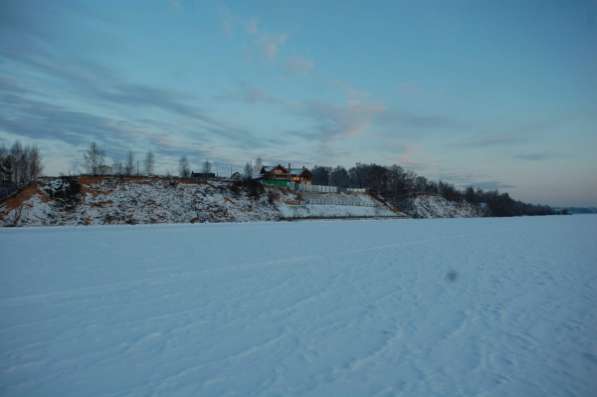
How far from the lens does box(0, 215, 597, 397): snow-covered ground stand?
4.30 meters

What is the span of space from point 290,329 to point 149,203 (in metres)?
32.0

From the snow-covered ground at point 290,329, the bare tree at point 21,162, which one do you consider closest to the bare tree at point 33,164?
the bare tree at point 21,162

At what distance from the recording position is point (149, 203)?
112 feet

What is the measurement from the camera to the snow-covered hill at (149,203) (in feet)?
90.5

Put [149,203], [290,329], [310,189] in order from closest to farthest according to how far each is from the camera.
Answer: [290,329] → [149,203] → [310,189]

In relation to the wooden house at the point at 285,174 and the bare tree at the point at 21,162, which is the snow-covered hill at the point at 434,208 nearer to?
the wooden house at the point at 285,174

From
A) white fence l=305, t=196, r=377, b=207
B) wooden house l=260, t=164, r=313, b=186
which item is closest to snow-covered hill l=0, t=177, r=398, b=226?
white fence l=305, t=196, r=377, b=207

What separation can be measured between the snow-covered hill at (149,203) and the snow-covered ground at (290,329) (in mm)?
17942

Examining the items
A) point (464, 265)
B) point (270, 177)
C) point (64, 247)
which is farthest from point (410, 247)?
point (270, 177)

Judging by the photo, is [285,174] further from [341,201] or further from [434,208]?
[434,208]

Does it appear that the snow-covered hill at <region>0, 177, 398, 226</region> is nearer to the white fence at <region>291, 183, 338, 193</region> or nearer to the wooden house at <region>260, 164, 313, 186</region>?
the white fence at <region>291, 183, 338, 193</region>

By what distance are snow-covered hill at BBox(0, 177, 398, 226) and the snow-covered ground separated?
17.9m

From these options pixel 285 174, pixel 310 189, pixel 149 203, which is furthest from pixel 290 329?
pixel 285 174

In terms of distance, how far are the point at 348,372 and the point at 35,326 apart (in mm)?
5578
